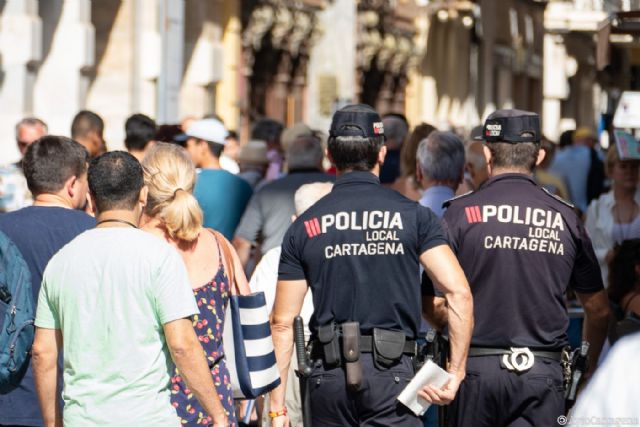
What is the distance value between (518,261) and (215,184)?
12.8 ft

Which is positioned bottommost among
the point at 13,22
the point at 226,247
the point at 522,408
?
the point at 522,408

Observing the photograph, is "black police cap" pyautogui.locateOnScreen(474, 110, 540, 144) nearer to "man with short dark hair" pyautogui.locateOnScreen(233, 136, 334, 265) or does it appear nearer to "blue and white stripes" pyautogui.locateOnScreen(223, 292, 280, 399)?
"blue and white stripes" pyautogui.locateOnScreen(223, 292, 280, 399)

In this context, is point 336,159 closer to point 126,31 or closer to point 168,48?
point 168,48

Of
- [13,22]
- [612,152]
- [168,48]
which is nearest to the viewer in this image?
[612,152]

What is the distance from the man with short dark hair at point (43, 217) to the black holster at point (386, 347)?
1318 millimetres

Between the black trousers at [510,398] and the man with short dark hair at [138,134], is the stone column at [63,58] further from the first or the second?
the black trousers at [510,398]

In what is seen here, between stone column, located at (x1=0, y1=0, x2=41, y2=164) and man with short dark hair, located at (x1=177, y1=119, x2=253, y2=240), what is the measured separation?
547cm

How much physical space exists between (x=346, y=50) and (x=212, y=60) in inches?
290

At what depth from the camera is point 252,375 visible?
21.0 feet

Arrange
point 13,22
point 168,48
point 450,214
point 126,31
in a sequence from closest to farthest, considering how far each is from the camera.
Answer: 1. point 450,214
2. point 13,22
3. point 168,48
4. point 126,31

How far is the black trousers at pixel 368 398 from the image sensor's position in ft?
20.4

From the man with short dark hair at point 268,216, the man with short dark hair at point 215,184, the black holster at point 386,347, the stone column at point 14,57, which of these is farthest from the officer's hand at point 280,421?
the stone column at point 14,57

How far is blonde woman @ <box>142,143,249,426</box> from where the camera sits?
245 inches

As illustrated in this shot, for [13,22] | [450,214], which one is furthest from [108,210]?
[13,22]
